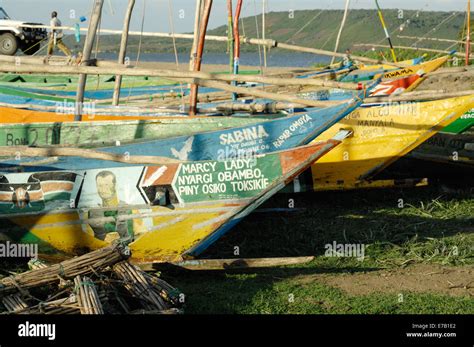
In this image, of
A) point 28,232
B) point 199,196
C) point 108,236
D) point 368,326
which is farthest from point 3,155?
point 368,326

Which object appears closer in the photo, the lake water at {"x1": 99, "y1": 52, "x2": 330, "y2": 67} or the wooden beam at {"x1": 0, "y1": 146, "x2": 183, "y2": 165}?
the wooden beam at {"x1": 0, "y1": 146, "x2": 183, "y2": 165}

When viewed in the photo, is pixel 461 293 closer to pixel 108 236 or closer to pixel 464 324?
pixel 464 324

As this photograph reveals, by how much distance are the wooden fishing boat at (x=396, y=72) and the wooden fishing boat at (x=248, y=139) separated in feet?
22.8

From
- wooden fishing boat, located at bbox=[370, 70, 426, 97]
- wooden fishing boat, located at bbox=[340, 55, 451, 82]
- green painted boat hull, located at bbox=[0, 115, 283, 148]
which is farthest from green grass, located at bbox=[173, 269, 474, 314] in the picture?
wooden fishing boat, located at bbox=[340, 55, 451, 82]

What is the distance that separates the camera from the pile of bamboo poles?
6.46m

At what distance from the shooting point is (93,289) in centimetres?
645

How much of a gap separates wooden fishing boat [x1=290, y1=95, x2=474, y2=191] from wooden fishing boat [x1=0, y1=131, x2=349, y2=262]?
3.23 metres

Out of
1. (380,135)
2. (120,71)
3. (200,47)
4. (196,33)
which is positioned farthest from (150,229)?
(196,33)

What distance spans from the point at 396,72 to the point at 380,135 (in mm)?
5931

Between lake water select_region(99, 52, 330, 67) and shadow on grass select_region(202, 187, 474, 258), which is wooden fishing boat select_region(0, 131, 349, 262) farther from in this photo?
lake water select_region(99, 52, 330, 67)

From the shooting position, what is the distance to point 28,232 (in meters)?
8.28

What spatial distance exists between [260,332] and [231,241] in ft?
11.6

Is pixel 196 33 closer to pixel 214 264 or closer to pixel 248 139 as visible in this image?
pixel 248 139

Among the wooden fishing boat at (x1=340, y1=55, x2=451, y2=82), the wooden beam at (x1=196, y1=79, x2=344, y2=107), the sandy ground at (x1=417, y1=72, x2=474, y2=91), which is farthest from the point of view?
the sandy ground at (x1=417, y1=72, x2=474, y2=91)
